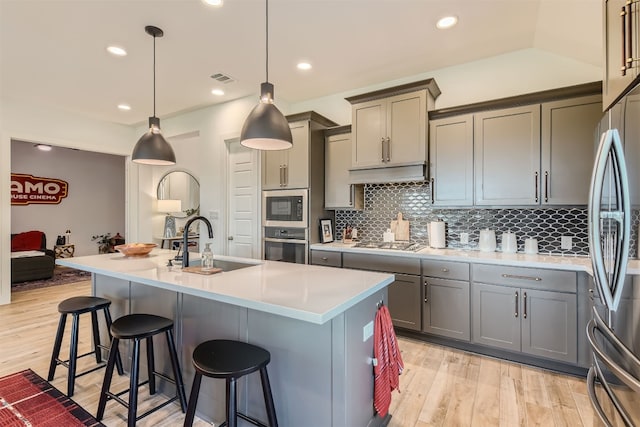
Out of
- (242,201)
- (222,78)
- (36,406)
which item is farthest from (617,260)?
(242,201)

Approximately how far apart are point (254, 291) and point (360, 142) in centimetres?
242

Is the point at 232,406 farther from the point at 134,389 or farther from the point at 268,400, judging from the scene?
the point at 134,389

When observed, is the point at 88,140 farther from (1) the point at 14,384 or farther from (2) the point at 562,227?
(2) the point at 562,227

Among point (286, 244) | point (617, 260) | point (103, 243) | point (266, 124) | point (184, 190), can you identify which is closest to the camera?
point (617, 260)

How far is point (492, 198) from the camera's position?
9.76 ft

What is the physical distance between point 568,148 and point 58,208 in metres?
9.21

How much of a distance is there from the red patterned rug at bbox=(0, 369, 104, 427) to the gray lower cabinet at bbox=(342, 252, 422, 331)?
2494 millimetres

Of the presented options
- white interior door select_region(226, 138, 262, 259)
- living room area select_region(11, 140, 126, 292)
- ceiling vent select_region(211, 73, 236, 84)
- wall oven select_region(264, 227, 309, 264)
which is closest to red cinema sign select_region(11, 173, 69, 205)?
living room area select_region(11, 140, 126, 292)

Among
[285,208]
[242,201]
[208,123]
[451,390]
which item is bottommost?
[451,390]

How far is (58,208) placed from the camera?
23.4ft

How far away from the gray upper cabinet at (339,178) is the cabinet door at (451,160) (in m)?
0.92

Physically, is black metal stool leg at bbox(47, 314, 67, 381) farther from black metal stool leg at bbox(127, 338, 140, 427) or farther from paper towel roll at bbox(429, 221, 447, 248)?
paper towel roll at bbox(429, 221, 447, 248)

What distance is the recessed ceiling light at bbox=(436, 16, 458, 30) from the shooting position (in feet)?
8.31

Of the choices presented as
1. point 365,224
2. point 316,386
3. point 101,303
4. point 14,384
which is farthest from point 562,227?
point 14,384
